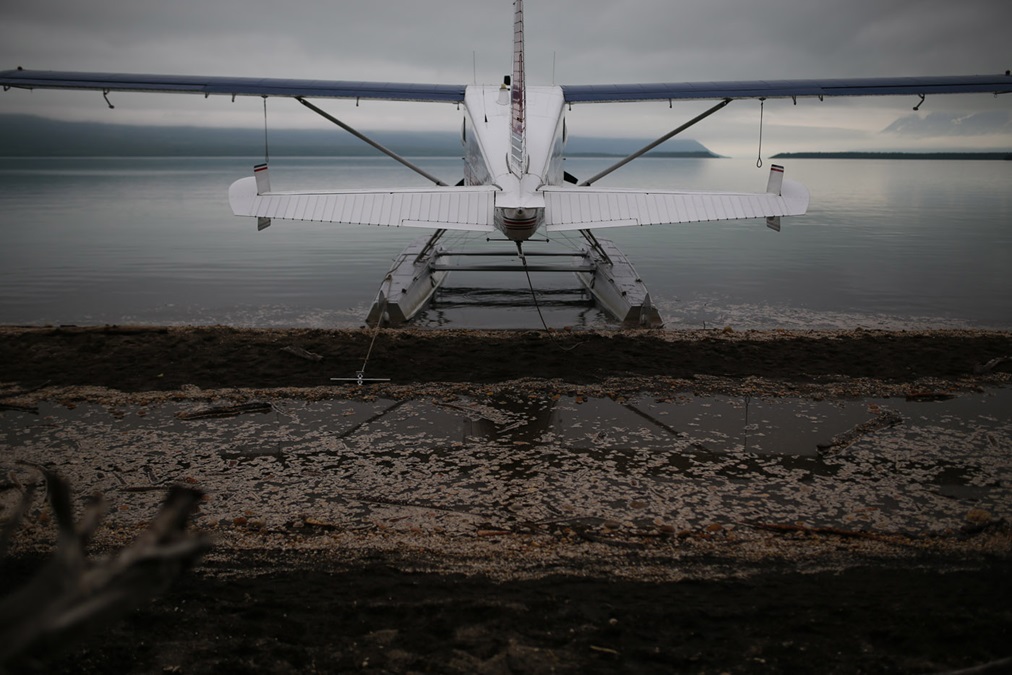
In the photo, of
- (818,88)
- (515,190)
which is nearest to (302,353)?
(515,190)

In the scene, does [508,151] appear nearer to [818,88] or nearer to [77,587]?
[818,88]

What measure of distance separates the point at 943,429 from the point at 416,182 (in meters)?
43.7

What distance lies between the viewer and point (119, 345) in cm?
725

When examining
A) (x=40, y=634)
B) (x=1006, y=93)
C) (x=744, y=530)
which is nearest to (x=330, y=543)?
(x=744, y=530)

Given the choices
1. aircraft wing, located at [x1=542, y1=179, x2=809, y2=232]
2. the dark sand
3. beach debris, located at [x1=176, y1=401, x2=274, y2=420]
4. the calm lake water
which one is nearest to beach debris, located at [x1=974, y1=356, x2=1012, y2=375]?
aircraft wing, located at [x1=542, y1=179, x2=809, y2=232]

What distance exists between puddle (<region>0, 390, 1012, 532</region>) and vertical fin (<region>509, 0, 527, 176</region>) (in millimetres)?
3428

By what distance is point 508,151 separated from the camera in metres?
9.36

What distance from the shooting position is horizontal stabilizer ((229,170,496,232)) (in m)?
6.96

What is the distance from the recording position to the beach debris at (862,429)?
195 inches

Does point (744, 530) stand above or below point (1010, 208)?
below

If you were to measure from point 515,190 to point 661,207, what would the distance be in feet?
5.43

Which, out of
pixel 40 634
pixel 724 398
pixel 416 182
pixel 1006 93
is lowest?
pixel 724 398

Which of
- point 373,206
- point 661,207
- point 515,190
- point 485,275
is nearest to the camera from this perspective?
point 373,206

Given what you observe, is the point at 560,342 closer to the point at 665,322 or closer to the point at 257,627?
the point at 665,322
